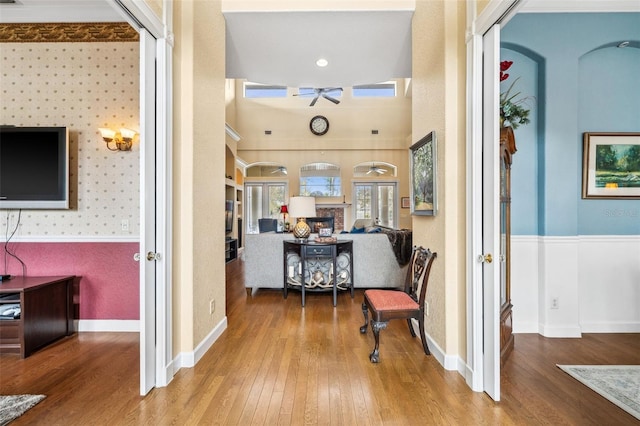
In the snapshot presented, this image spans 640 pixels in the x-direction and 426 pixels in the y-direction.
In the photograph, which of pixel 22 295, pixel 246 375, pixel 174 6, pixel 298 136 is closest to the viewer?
pixel 246 375

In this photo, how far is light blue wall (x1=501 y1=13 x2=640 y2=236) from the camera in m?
2.93

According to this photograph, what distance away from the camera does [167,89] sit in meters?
2.16

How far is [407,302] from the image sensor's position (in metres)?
2.56

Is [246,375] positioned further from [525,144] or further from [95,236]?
[525,144]

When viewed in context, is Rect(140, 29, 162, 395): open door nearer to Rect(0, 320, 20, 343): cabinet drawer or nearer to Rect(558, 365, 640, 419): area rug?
Rect(0, 320, 20, 343): cabinet drawer

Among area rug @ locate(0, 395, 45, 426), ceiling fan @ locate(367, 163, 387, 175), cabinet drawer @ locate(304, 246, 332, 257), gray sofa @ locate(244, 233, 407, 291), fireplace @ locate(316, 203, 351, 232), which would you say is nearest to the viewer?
area rug @ locate(0, 395, 45, 426)

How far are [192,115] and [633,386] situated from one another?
12.2 feet

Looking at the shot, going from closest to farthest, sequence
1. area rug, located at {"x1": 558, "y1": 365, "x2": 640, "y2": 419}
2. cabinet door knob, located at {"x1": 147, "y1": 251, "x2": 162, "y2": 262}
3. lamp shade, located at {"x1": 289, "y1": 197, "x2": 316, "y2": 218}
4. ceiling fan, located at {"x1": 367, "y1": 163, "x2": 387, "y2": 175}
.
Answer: area rug, located at {"x1": 558, "y1": 365, "x2": 640, "y2": 419}
cabinet door knob, located at {"x1": 147, "y1": 251, "x2": 162, "y2": 262}
lamp shade, located at {"x1": 289, "y1": 197, "x2": 316, "y2": 218}
ceiling fan, located at {"x1": 367, "y1": 163, "x2": 387, "y2": 175}

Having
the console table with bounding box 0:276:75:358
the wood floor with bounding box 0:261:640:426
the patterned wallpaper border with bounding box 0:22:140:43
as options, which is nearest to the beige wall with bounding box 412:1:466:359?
the wood floor with bounding box 0:261:640:426

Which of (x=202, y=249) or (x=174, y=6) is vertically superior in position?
(x=174, y=6)

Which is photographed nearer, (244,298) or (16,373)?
(16,373)

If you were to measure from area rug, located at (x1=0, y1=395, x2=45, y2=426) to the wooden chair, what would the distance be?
226 cm

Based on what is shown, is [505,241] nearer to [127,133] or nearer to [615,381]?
[615,381]

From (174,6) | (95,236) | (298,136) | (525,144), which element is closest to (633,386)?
(525,144)
